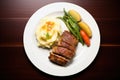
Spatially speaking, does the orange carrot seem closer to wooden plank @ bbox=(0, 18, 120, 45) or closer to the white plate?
the white plate

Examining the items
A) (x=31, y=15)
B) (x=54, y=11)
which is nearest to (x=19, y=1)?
(x=31, y=15)

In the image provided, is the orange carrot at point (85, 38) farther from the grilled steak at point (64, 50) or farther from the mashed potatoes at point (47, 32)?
the mashed potatoes at point (47, 32)

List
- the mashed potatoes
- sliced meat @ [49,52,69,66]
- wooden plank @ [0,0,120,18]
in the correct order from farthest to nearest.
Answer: wooden plank @ [0,0,120,18], the mashed potatoes, sliced meat @ [49,52,69,66]

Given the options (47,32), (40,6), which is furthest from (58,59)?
(40,6)

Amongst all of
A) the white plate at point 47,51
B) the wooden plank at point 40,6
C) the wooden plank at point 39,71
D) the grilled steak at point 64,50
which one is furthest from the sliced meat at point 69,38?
the wooden plank at point 40,6

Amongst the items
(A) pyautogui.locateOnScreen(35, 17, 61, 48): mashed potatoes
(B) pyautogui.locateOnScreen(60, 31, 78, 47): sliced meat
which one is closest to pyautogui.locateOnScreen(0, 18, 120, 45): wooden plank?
(A) pyautogui.locateOnScreen(35, 17, 61, 48): mashed potatoes
